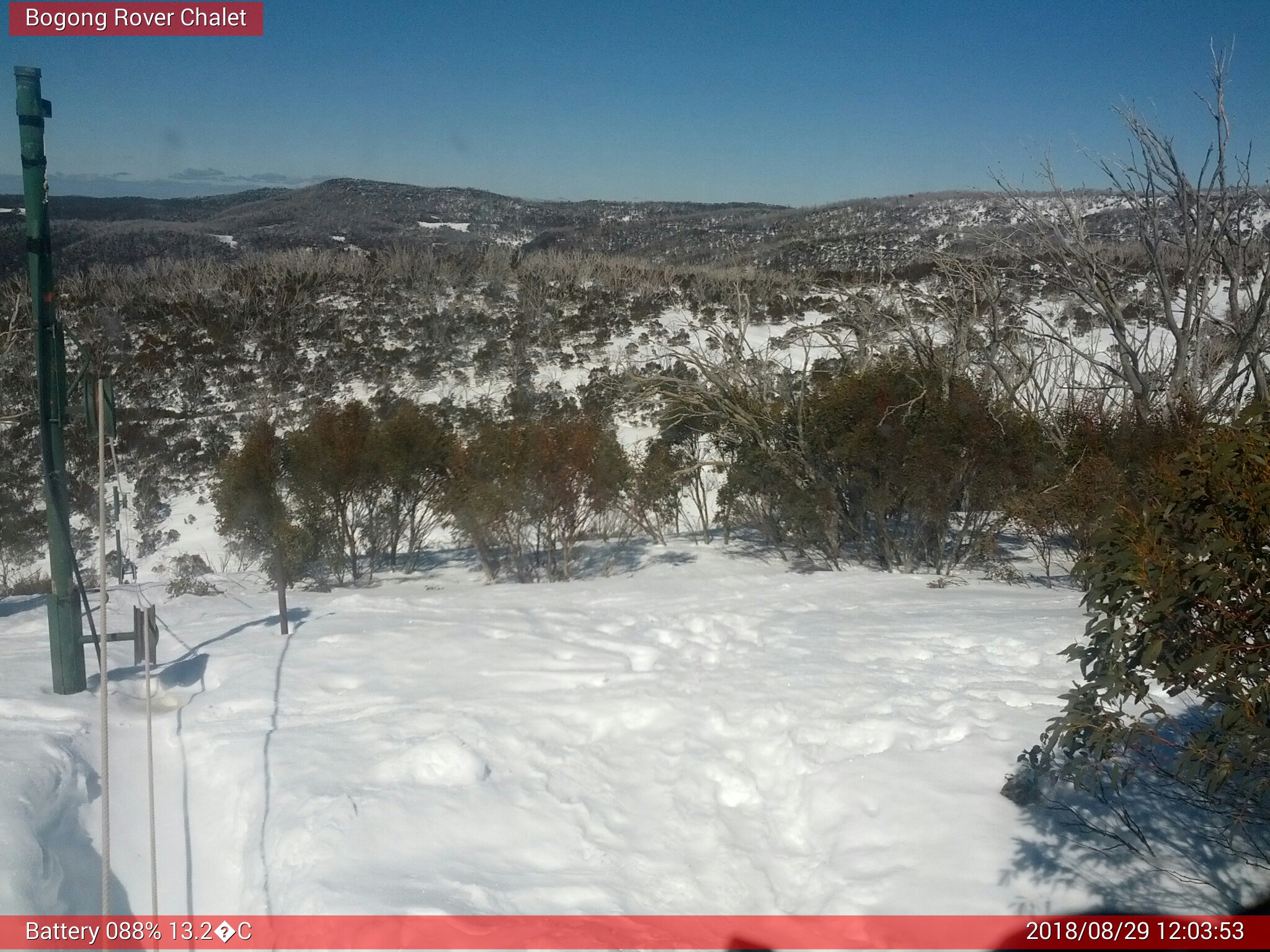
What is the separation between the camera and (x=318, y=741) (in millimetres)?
4891

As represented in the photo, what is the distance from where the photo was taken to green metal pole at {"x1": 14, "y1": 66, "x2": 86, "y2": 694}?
5.08m

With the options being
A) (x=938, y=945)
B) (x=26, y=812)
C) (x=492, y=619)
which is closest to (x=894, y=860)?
(x=938, y=945)

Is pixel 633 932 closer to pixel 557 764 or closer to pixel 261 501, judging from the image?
pixel 557 764

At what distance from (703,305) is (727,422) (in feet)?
56.6

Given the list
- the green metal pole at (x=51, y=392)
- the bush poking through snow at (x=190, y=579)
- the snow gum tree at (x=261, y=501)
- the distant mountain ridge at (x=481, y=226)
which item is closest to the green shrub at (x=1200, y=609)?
the green metal pole at (x=51, y=392)

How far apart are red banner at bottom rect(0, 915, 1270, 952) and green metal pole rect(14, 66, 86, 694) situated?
2.35 metres

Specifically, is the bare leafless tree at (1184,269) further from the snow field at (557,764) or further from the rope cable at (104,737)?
the rope cable at (104,737)

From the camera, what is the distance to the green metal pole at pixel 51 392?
5078mm

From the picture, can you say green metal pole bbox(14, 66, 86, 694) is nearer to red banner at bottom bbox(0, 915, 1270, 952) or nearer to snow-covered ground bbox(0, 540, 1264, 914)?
snow-covered ground bbox(0, 540, 1264, 914)

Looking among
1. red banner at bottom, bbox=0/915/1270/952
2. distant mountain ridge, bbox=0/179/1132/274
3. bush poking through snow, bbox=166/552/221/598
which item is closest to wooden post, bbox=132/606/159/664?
red banner at bottom, bbox=0/915/1270/952

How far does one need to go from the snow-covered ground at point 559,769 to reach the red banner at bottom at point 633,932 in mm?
93

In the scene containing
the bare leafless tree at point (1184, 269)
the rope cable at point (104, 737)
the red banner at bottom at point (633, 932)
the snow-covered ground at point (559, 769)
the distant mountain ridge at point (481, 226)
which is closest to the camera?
the rope cable at point (104, 737)

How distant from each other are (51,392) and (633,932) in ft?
14.3

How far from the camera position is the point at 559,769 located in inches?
191
